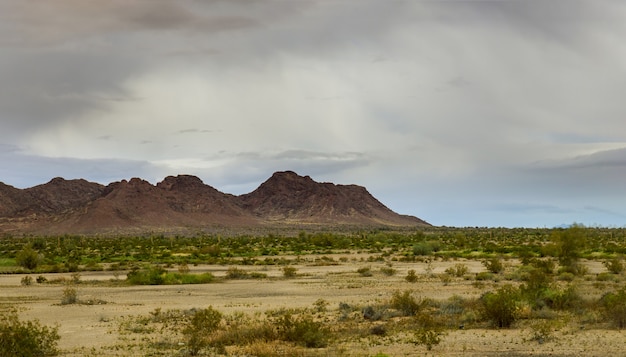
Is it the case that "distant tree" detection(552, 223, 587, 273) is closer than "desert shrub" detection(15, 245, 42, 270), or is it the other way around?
"distant tree" detection(552, 223, 587, 273)

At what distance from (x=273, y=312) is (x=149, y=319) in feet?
15.2

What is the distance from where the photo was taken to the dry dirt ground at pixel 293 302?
58.5ft

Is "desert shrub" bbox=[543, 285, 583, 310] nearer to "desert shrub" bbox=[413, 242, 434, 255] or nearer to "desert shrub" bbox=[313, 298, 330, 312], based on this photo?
"desert shrub" bbox=[313, 298, 330, 312]

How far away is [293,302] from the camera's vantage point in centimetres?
2877

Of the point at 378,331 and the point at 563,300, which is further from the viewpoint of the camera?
the point at 563,300

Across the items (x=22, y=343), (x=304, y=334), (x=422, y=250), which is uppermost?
(x=422, y=250)

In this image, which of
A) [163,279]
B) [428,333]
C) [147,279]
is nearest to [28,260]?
[147,279]

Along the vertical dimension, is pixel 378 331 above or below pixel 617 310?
below

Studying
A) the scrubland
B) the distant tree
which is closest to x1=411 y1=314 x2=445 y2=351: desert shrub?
the scrubland

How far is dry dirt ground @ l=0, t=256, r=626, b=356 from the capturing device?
58.5ft

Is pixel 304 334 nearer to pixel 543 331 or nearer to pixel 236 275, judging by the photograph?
pixel 543 331

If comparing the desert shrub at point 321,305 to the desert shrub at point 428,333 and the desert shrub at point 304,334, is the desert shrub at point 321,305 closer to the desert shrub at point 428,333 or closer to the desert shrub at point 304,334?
the desert shrub at point 428,333

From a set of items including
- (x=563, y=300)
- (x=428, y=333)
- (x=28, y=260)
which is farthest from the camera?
(x=28, y=260)

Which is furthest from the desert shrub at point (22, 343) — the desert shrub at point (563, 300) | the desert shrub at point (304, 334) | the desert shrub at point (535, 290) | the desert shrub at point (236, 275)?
the desert shrub at point (236, 275)
